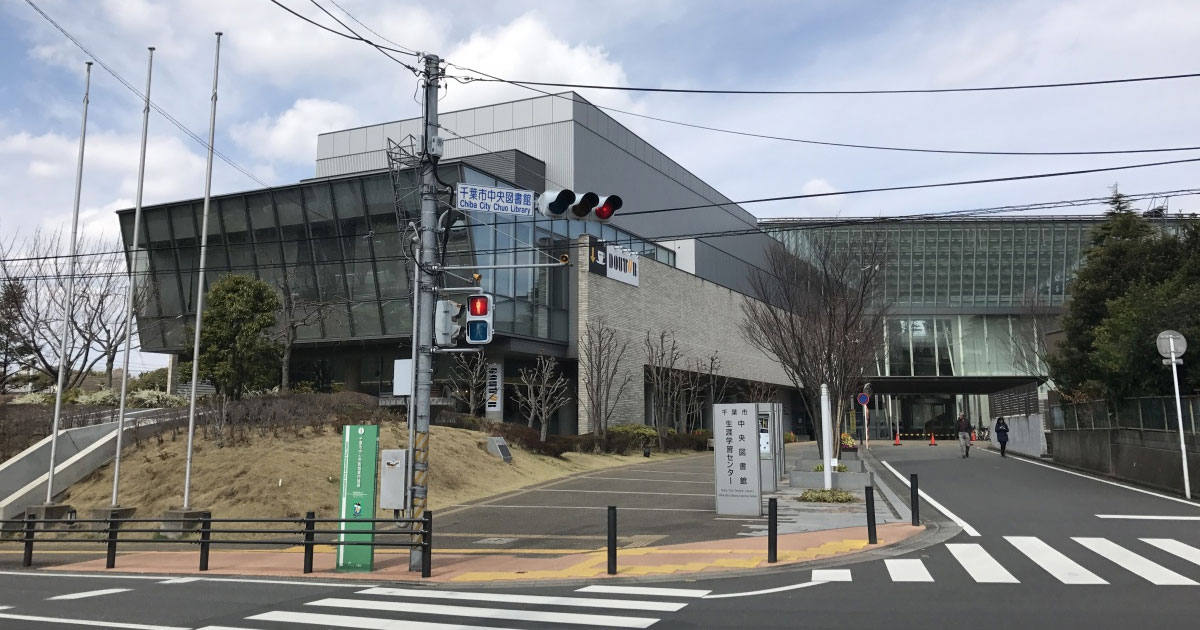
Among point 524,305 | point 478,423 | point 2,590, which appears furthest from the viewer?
point 524,305

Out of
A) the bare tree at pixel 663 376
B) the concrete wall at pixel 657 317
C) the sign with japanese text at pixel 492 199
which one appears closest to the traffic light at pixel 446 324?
the sign with japanese text at pixel 492 199

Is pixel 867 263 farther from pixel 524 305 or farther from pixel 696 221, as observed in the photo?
pixel 696 221

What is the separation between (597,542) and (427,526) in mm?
4002

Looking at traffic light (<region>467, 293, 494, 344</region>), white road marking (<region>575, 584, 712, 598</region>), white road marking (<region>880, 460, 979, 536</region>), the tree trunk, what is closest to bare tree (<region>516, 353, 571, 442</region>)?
the tree trunk

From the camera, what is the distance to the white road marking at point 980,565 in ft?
31.7

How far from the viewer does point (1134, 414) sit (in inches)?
870

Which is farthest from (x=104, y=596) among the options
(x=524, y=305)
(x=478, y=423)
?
(x=524, y=305)

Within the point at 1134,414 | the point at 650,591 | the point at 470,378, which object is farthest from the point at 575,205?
the point at 470,378

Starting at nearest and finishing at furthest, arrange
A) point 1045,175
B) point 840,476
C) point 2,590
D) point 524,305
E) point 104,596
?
point 104,596 → point 2,590 → point 1045,175 → point 840,476 → point 524,305

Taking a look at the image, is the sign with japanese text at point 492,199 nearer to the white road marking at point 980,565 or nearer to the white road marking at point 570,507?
the white road marking at point 980,565

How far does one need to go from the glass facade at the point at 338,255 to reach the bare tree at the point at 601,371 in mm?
1403

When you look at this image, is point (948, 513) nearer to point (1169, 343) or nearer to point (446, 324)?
point (1169, 343)

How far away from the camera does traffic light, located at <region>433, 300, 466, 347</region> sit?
12.2m

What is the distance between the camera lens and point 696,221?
184 feet
